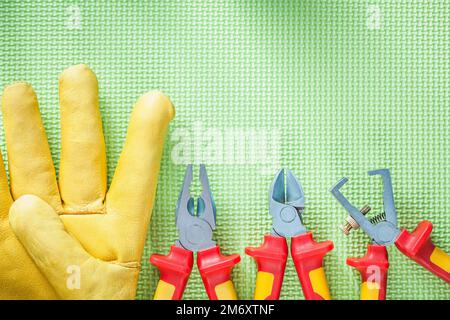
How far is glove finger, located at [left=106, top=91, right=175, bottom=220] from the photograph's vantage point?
0.82 metres

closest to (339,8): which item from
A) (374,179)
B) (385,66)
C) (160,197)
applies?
(385,66)

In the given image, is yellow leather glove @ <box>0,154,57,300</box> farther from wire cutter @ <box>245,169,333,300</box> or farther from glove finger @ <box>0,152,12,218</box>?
wire cutter @ <box>245,169,333,300</box>

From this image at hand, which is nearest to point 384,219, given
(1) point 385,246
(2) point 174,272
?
(1) point 385,246

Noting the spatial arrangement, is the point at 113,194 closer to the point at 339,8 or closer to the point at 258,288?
the point at 258,288

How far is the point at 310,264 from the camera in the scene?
0.82m

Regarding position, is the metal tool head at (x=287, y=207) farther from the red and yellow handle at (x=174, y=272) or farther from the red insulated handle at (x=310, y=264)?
the red and yellow handle at (x=174, y=272)

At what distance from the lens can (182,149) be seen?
88 centimetres

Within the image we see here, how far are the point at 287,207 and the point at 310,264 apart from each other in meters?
0.08

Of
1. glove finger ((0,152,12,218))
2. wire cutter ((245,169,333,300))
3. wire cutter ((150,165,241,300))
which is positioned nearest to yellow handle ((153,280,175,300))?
wire cutter ((150,165,241,300))

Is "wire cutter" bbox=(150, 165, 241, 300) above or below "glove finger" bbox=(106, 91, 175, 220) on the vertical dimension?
below

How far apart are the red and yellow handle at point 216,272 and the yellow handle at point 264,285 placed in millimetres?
34

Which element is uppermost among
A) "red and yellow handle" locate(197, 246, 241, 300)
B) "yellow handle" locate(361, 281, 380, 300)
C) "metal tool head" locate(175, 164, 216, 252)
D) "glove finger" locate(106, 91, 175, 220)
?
"glove finger" locate(106, 91, 175, 220)

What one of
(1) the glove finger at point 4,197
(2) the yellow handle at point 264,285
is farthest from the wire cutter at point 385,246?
(1) the glove finger at point 4,197

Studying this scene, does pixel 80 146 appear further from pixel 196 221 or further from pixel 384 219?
pixel 384 219
